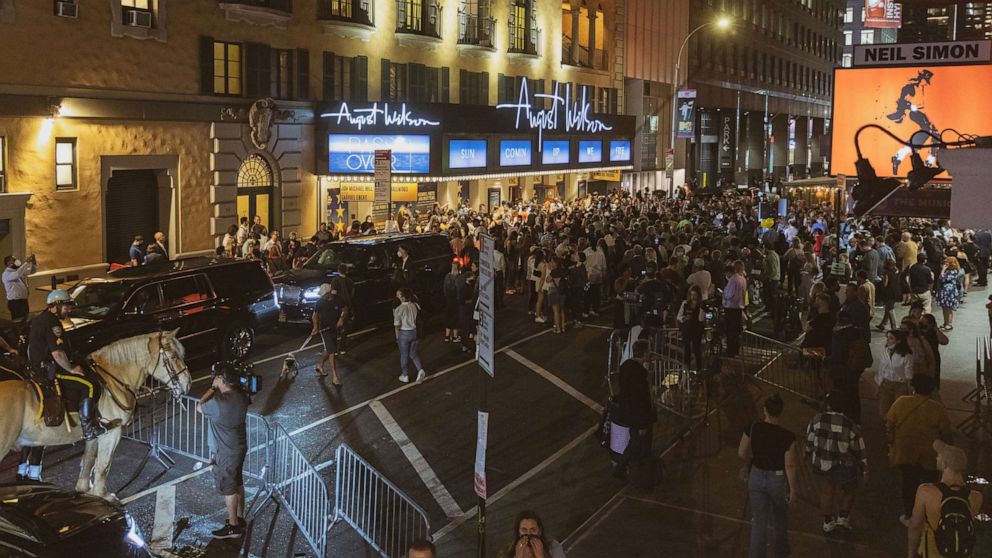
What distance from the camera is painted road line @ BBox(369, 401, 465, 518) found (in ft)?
36.0

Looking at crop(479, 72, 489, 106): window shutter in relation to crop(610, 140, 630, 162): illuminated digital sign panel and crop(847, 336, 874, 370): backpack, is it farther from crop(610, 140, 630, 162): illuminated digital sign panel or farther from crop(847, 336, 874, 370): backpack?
crop(847, 336, 874, 370): backpack

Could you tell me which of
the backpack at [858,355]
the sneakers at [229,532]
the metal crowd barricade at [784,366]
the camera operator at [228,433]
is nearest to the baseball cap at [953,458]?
the backpack at [858,355]

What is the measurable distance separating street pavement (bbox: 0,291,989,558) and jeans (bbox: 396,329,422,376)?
44 cm

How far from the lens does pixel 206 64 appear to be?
2738 centimetres

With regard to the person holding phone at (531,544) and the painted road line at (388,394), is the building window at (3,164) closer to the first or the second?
the painted road line at (388,394)

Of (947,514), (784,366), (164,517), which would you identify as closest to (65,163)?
(164,517)

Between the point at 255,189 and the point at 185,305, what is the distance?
46.2 ft

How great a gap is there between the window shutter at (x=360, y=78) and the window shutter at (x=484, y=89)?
319 inches

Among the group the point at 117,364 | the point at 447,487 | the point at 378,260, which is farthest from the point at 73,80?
the point at 447,487

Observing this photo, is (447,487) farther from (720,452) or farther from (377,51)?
(377,51)

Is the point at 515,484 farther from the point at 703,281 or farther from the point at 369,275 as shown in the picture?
the point at 369,275

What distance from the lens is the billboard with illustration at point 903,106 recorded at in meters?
15.9

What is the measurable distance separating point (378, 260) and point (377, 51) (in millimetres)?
15747

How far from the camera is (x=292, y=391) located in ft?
51.3
